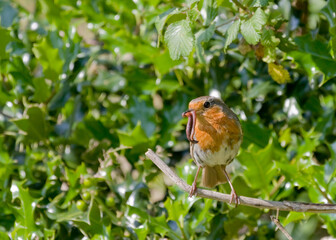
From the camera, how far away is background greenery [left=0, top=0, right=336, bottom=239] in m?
1.99

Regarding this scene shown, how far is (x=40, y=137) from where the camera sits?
2418 mm

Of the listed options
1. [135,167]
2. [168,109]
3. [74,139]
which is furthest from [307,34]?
[74,139]

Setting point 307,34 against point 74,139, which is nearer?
point 307,34

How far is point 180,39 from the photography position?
1.61 meters

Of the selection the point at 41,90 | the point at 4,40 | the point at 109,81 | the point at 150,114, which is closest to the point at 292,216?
the point at 150,114

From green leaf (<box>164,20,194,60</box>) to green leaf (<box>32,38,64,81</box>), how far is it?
905mm

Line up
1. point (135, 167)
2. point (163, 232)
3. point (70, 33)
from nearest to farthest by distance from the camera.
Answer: point (163, 232) < point (135, 167) < point (70, 33)

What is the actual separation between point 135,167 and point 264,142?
515 mm

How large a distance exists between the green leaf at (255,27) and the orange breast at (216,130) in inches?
8.8

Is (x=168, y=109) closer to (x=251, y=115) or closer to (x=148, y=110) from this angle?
(x=148, y=110)

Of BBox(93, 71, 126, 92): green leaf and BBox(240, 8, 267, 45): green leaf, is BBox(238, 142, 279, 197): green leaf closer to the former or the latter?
BBox(240, 8, 267, 45): green leaf

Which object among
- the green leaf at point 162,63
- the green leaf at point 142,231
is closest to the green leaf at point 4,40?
the green leaf at point 162,63

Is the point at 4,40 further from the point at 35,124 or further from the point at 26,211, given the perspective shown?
the point at 26,211

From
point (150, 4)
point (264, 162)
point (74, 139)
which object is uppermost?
point (150, 4)
